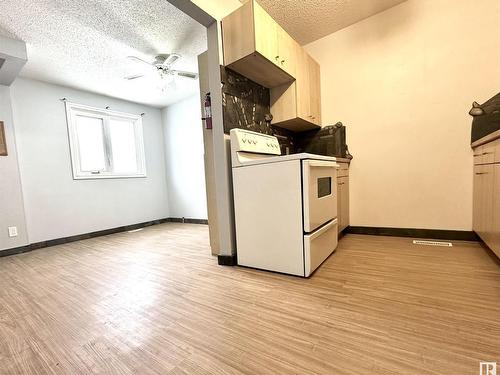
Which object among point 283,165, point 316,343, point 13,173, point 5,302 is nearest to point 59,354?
point 5,302

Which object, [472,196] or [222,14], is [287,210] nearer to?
[222,14]

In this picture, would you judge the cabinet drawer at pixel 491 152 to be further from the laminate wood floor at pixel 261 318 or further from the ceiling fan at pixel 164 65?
the ceiling fan at pixel 164 65

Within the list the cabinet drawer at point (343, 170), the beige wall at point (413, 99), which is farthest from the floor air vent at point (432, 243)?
the cabinet drawer at point (343, 170)

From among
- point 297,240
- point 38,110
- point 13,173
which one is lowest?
point 297,240

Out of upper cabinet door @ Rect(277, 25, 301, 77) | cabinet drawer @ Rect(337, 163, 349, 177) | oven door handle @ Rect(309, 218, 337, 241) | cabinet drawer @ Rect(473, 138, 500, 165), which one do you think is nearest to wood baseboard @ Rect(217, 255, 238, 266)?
oven door handle @ Rect(309, 218, 337, 241)

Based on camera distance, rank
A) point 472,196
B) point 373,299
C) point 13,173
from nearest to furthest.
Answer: point 373,299 < point 472,196 < point 13,173

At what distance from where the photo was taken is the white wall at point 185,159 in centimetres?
424

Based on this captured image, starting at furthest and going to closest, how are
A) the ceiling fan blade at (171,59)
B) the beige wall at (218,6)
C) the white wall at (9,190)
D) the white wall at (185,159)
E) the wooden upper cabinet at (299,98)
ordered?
the white wall at (185,159) < the white wall at (9,190) < the ceiling fan blade at (171,59) < the wooden upper cabinet at (299,98) < the beige wall at (218,6)

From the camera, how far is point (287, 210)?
1.60 m

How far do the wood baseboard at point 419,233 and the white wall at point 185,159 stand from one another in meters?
2.71

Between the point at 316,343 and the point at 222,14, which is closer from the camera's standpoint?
the point at 316,343

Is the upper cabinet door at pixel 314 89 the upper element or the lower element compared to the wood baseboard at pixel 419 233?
upper

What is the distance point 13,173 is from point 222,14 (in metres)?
3.35

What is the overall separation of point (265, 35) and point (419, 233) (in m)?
2.59
